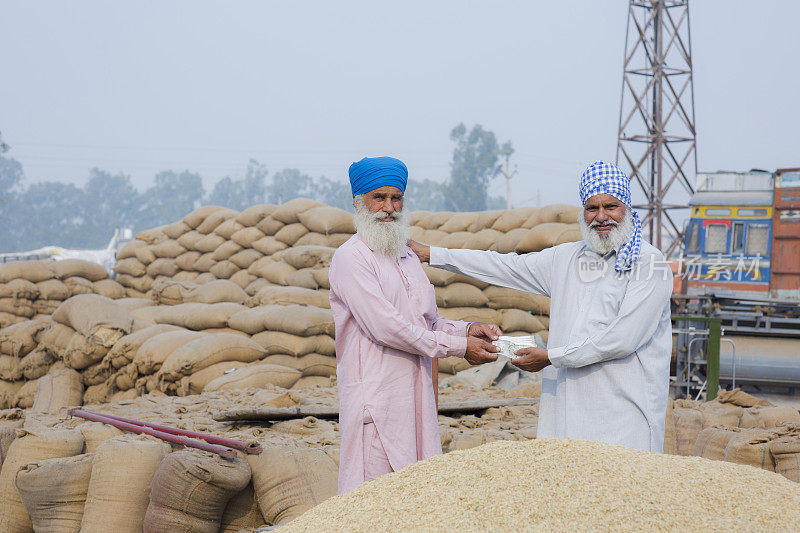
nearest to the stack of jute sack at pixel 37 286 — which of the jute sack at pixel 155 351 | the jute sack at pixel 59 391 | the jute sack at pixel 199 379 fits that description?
the jute sack at pixel 59 391

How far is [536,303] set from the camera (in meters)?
8.02

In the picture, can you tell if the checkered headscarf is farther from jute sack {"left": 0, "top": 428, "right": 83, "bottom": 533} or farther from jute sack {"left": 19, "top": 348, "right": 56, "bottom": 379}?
jute sack {"left": 19, "top": 348, "right": 56, "bottom": 379}

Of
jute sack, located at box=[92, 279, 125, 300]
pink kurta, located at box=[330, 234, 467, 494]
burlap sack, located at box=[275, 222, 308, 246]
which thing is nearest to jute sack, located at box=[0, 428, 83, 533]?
pink kurta, located at box=[330, 234, 467, 494]

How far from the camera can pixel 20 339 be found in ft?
23.6

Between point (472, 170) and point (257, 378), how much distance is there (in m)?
43.7

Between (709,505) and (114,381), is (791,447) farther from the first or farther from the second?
(114,381)

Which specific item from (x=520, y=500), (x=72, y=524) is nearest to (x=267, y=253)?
(x=72, y=524)

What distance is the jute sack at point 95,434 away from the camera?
3672mm

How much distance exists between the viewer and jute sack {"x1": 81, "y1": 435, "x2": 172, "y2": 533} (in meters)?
3.08

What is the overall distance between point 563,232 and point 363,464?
5642 millimetres

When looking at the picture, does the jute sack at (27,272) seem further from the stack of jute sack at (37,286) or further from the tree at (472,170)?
the tree at (472,170)

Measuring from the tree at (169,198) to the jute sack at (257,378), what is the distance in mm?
51058

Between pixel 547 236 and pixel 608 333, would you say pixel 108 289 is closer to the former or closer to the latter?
pixel 547 236

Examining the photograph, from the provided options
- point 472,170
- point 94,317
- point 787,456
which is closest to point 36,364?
point 94,317
